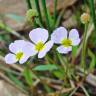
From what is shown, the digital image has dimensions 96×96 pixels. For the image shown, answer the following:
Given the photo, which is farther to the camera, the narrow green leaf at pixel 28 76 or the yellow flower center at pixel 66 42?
the narrow green leaf at pixel 28 76

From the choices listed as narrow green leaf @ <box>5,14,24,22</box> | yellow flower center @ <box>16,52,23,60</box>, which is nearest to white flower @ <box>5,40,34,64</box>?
yellow flower center @ <box>16,52,23,60</box>

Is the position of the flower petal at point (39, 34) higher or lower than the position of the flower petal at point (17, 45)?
higher

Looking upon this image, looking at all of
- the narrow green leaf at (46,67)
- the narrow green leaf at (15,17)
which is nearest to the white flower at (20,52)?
the narrow green leaf at (46,67)

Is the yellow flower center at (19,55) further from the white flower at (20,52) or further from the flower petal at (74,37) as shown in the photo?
the flower petal at (74,37)

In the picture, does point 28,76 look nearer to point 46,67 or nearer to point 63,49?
point 46,67

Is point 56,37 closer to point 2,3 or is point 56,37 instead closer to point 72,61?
point 72,61

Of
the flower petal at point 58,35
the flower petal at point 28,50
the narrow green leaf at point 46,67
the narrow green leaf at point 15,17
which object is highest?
the narrow green leaf at point 15,17

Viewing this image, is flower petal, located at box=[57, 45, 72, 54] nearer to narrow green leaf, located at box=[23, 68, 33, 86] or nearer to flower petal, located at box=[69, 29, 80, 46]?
flower petal, located at box=[69, 29, 80, 46]
